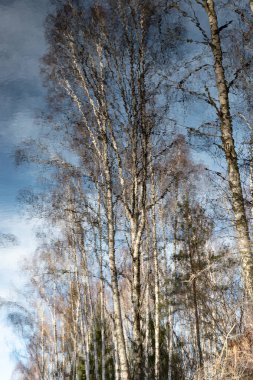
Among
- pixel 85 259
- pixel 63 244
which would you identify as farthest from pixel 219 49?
pixel 63 244

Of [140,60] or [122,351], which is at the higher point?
[140,60]

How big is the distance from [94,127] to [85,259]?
17.0ft

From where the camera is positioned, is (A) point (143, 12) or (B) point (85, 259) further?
(B) point (85, 259)

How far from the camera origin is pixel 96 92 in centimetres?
776

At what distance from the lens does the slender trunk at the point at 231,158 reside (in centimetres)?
497

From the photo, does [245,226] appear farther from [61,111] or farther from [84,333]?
[84,333]

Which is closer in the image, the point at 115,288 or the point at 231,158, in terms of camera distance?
the point at 231,158

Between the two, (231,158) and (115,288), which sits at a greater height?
(231,158)

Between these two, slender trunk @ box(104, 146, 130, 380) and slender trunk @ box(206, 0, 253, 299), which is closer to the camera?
slender trunk @ box(206, 0, 253, 299)

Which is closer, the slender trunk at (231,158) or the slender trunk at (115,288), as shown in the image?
the slender trunk at (231,158)

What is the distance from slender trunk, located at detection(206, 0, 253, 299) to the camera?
4969mm

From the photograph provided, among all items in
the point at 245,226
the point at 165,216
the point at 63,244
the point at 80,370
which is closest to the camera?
the point at 245,226

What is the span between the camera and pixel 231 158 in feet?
18.4

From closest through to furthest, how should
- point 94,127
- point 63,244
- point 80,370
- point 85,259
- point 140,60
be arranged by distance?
point 140,60, point 94,127, point 85,259, point 63,244, point 80,370
